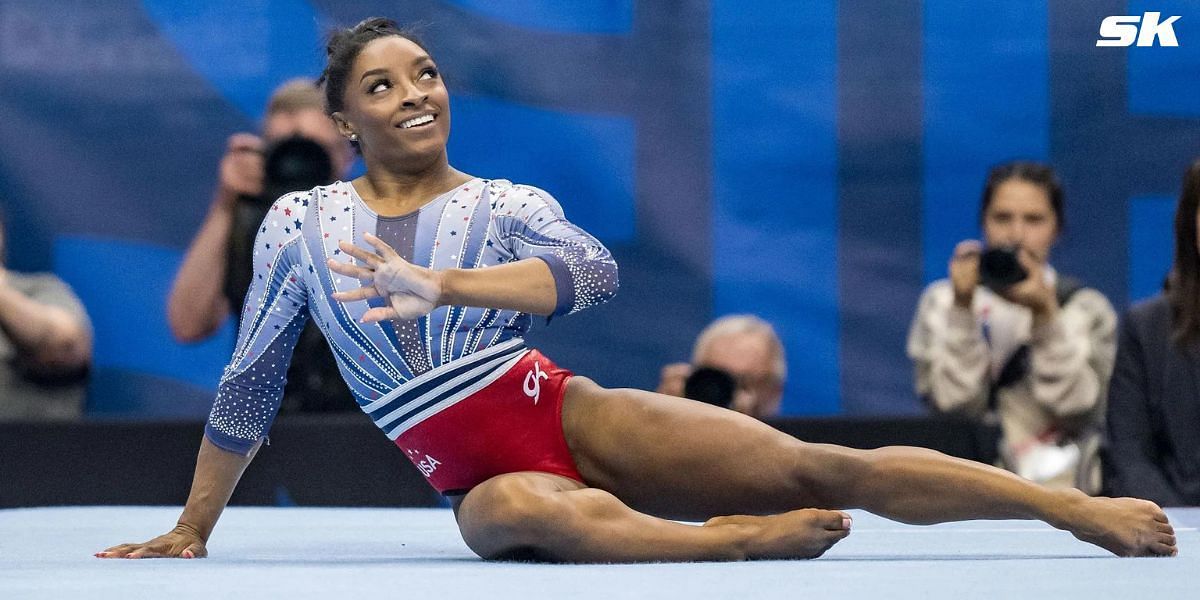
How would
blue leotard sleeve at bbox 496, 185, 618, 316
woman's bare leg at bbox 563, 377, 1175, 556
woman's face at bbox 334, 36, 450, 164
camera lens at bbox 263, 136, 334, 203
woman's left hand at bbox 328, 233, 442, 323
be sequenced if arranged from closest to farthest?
woman's left hand at bbox 328, 233, 442, 323
blue leotard sleeve at bbox 496, 185, 618, 316
woman's bare leg at bbox 563, 377, 1175, 556
woman's face at bbox 334, 36, 450, 164
camera lens at bbox 263, 136, 334, 203

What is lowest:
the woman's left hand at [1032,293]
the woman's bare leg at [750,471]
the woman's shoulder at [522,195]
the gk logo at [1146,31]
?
the woman's bare leg at [750,471]

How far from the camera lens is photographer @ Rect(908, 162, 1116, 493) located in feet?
13.8

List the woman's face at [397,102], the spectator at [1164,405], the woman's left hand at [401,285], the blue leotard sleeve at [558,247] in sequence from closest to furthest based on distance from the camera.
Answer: the woman's left hand at [401,285], the blue leotard sleeve at [558,247], the woman's face at [397,102], the spectator at [1164,405]

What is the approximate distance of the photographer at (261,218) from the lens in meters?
4.37

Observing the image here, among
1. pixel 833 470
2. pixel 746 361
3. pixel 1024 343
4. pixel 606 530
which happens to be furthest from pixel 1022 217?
pixel 606 530

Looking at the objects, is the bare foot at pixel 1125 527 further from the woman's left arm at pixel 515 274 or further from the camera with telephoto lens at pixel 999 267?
the camera with telephoto lens at pixel 999 267

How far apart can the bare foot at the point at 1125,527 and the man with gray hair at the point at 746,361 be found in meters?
1.75

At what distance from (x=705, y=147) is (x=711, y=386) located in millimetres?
821

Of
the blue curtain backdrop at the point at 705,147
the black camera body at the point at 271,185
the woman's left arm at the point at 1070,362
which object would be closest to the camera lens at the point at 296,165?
the black camera body at the point at 271,185

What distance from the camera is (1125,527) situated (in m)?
2.62

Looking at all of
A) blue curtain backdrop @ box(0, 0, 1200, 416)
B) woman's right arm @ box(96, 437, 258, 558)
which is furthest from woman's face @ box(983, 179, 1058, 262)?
woman's right arm @ box(96, 437, 258, 558)

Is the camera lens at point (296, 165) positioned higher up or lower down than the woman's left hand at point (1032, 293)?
higher up

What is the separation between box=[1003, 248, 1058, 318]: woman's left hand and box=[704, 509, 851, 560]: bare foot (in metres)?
1.82

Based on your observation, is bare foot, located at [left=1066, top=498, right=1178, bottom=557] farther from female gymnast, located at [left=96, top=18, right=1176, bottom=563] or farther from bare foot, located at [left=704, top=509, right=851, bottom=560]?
bare foot, located at [left=704, top=509, right=851, bottom=560]
